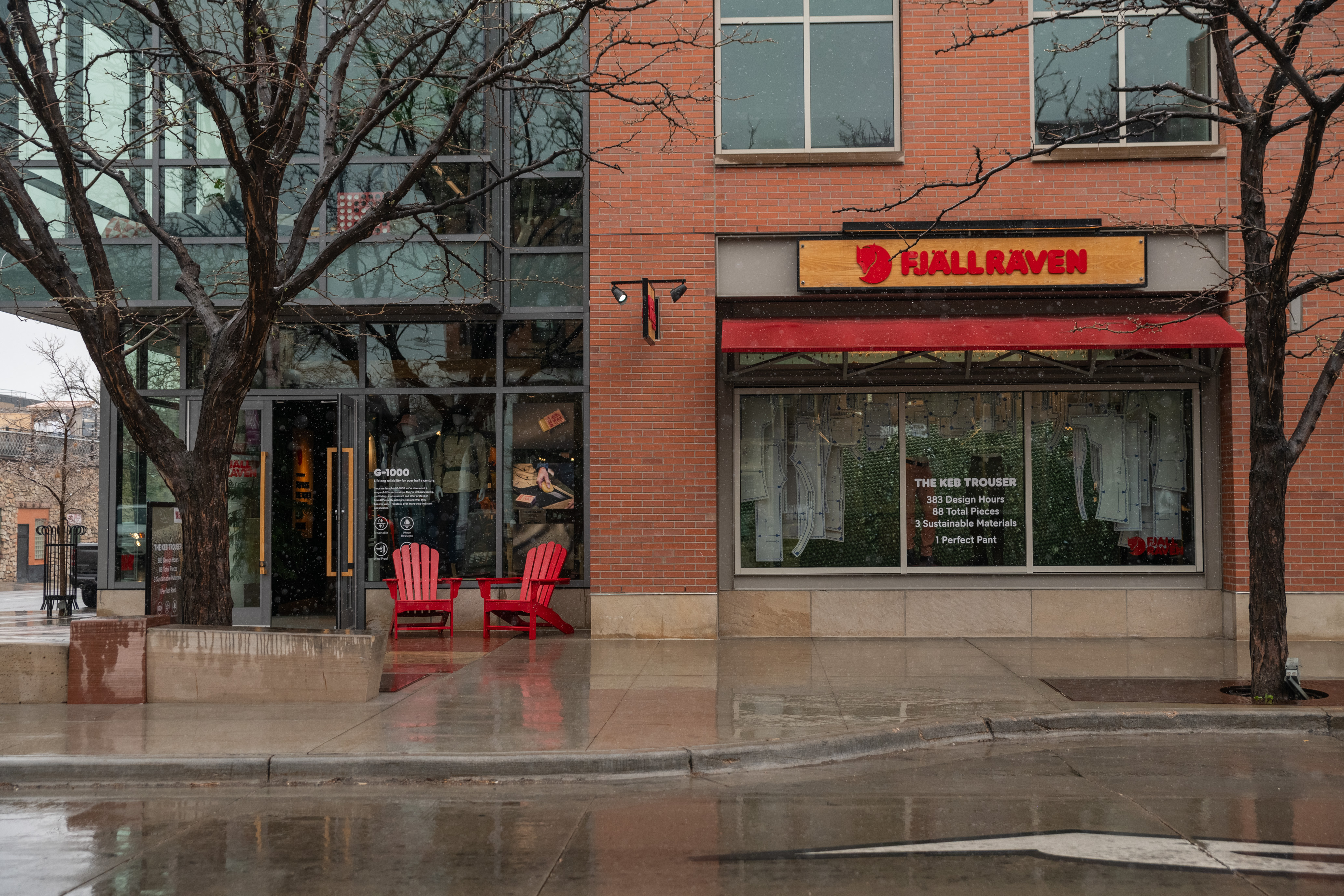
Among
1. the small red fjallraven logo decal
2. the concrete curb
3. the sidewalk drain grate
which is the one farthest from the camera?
the small red fjallraven logo decal

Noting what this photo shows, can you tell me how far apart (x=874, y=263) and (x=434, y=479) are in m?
5.87

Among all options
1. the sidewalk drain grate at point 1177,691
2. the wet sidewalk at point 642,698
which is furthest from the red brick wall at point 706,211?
the sidewalk drain grate at point 1177,691

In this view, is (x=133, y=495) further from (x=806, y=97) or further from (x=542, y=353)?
(x=806, y=97)

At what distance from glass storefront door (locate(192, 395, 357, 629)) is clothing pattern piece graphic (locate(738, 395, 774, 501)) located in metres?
4.79

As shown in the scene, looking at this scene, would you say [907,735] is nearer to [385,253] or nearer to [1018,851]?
[1018,851]

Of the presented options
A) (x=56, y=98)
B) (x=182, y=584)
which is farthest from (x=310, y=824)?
(x=56, y=98)

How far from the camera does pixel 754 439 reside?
522 inches

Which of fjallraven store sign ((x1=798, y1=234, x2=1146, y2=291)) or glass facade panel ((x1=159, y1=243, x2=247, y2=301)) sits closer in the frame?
fjallraven store sign ((x1=798, y1=234, x2=1146, y2=291))

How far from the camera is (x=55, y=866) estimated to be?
17.2 ft

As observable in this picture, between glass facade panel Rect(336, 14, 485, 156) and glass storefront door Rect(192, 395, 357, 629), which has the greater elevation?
glass facade panel Rect(336, 14, 485, 156)

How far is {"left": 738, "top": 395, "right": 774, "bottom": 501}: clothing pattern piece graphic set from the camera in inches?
520

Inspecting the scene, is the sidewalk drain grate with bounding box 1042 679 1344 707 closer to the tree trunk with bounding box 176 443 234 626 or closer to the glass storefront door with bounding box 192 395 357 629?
the tree trunk with bounding box 176 443 234 626

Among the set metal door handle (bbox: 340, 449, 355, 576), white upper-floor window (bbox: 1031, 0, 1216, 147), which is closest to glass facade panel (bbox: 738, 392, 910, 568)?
white upper-floor window (bbox: 1031, 0, 1216, 147)

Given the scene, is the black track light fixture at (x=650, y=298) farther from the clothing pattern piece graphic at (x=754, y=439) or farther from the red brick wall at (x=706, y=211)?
the clothing pattern piece graphic at (x=754, y=439)
